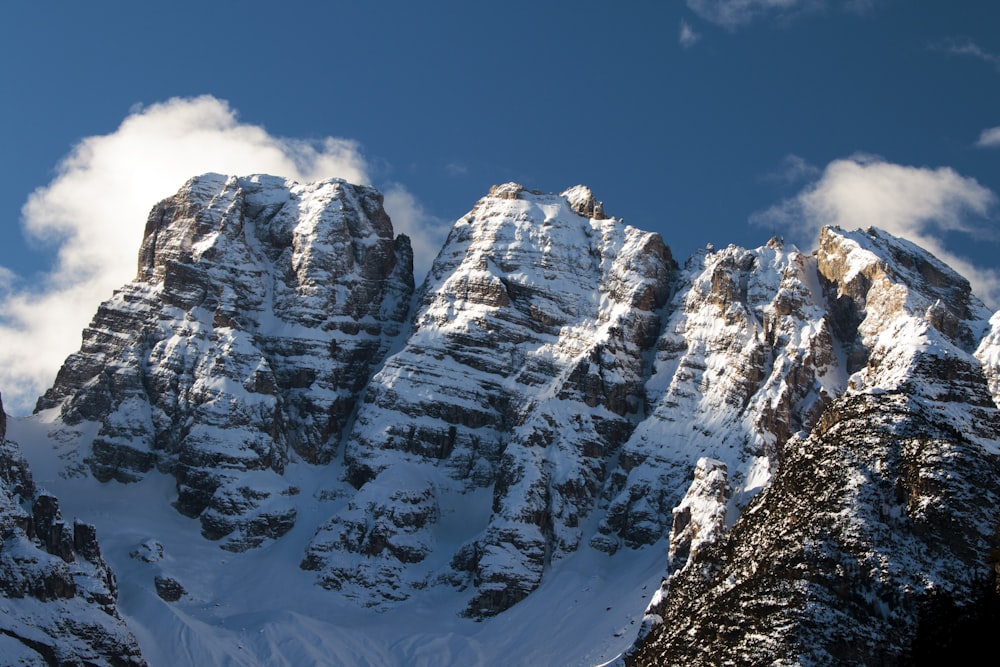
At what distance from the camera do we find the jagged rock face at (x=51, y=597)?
135125 millimetres

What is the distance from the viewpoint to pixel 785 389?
184 meters

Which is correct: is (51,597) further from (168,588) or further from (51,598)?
(168,588)

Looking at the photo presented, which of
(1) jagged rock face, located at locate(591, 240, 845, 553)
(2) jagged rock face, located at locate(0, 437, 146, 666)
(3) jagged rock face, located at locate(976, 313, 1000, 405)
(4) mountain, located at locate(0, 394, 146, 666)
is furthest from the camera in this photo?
(1) jagged rock face, located at locate(591, 240, 845, 553)

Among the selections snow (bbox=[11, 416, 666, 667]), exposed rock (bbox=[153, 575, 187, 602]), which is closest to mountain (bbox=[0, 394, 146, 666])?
snow (bbox=[11, 416, 666, 667])

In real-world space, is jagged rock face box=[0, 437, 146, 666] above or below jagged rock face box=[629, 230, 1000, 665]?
above

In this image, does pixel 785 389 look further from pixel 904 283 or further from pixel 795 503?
pixel 795 503

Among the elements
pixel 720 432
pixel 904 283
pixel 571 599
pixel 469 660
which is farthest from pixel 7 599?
pixel 904 283

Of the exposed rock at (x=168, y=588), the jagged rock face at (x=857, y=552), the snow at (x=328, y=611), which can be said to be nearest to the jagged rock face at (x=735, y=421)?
the snow at (x=328, y=611)

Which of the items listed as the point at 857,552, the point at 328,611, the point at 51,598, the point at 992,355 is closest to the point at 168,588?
the point at 328,611

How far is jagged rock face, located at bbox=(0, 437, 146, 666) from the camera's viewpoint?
443 feet

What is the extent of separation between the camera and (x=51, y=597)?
140875 millimetres

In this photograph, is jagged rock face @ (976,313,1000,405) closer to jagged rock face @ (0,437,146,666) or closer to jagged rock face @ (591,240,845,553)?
jagged rock face @ (591,240,845,553)

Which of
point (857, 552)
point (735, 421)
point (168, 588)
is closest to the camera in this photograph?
point (857, 552)

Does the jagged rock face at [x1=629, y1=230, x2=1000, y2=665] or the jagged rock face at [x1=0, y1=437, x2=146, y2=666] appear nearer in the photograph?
the jagged rock face at [x1=629, y1=230, x2=1000, y2=665]
